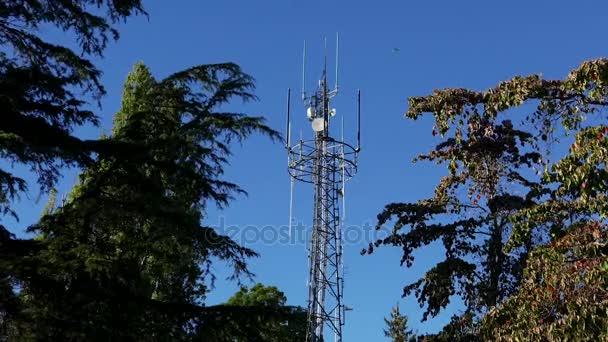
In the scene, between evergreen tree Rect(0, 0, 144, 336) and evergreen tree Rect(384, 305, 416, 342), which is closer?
evergreen tree Rect(0, 0, 144, 336)

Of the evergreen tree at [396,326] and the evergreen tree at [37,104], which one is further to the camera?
the evergreen tree at [396,326]

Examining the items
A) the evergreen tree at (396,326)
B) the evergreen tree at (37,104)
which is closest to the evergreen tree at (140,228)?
the evergreen tree at (37,104)

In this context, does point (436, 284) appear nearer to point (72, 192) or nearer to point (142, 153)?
point (142, 153)

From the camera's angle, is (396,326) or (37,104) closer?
(37,104)

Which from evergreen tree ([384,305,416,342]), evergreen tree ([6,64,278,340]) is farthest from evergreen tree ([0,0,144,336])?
evergreen tree ([384,305,416,342])

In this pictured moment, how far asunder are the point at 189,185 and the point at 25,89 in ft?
11.6

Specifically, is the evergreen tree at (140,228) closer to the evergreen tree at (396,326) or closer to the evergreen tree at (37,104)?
the evergreen tree at (37,104)

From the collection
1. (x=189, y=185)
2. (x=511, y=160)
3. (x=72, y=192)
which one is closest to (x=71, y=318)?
(x=189, y=185)

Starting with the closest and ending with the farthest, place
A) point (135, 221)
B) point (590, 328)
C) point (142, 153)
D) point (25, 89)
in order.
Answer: point (590, 328), point (25, 89), point (142, 153), point (135, 221)

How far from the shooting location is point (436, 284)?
14.5m

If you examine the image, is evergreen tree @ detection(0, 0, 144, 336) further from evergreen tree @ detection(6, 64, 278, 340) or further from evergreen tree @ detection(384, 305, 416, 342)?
evergreen tree @ detection(384, 305, 416, 342)

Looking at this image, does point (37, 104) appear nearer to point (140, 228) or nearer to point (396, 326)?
point (140, 228)

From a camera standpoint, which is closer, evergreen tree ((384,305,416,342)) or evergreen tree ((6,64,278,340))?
evergreen tree ((6,64,278,340))

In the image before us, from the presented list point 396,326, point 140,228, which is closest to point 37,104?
point 140,228
